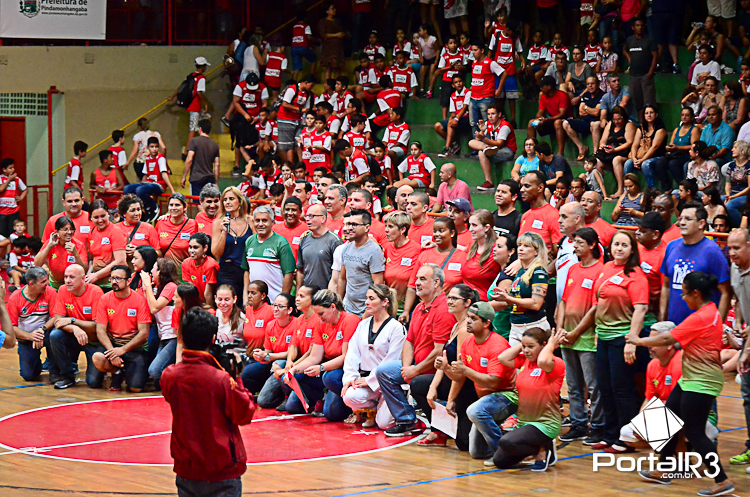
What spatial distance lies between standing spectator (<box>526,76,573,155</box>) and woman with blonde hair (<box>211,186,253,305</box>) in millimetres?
6403

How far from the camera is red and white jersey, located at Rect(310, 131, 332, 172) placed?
17.6m

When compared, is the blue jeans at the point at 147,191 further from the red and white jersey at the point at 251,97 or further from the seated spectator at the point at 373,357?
the seated spectator at the point at 373,357

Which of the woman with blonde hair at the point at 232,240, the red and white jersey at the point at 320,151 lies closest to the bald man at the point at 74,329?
the woman with blonde hair at the point at 232,240

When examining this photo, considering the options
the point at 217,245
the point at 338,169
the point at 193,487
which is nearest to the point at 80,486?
the point at 193,487

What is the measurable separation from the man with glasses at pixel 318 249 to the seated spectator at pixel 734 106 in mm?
6200

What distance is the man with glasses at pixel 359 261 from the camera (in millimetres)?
9914

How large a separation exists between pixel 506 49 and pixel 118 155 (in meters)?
7.84

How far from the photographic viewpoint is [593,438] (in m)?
8.38

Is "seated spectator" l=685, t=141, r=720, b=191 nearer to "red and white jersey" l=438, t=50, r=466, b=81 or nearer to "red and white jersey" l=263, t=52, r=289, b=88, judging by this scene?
"red and white jersey" l=438, t=50, r=466, b=81

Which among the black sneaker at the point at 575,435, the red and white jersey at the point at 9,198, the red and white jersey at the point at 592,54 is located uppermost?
the red and white jersey at the point at 592,54

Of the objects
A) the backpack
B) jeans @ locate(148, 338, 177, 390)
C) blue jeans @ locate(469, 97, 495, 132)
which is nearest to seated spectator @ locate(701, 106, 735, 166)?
blue jeans @ locate(469, 97, 495, 132)

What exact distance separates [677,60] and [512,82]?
2.69 meters

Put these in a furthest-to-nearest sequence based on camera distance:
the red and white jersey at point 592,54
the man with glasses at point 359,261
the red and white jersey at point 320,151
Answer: the red and white jersey at point 320,151
the red and white jersey at point 592,54
the man with glasses at point 359,261

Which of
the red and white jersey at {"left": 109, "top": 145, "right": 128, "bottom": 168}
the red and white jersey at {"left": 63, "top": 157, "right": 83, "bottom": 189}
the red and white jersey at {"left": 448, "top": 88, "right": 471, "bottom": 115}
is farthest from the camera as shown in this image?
the red and white jersey at {"left": 109, "top": 145, "right": 128, "bottom": 168}
